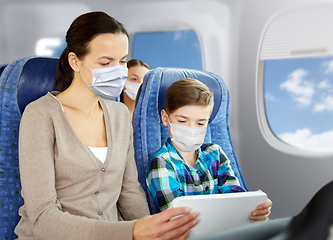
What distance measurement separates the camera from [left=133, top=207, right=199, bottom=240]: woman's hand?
893 mm

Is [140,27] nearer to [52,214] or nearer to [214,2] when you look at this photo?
[214,2]

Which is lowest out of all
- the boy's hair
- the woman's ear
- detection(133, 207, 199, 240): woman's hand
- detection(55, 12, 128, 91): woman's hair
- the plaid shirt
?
the plaid shirt

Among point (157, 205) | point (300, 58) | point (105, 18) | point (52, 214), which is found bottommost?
point (157, 205)

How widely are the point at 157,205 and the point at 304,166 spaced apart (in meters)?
1.70

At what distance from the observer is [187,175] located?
148 cm

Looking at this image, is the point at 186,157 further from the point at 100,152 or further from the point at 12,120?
the point at 12,120

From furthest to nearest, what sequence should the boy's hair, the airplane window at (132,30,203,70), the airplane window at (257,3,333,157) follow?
1. the airplane window at (132,30,203,70)
2. the airplane window at (257,3,333,157)
3. the boy's hair

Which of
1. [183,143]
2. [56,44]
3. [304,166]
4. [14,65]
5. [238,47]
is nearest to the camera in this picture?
[14,65]

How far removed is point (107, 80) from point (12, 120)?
0.43m

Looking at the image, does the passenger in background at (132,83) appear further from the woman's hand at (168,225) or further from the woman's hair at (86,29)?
the woman's hand at (168,225)

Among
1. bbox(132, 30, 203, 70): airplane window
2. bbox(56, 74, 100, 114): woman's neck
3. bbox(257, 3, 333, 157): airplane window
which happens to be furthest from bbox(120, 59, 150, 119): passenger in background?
bbox(56, 74, 100, 114): woman's neck

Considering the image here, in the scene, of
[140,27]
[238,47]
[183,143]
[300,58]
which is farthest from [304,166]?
[140,27]

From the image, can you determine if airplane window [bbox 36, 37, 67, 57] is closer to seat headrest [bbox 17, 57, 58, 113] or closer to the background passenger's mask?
the background passenger's mask

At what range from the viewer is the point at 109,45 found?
119 cm
